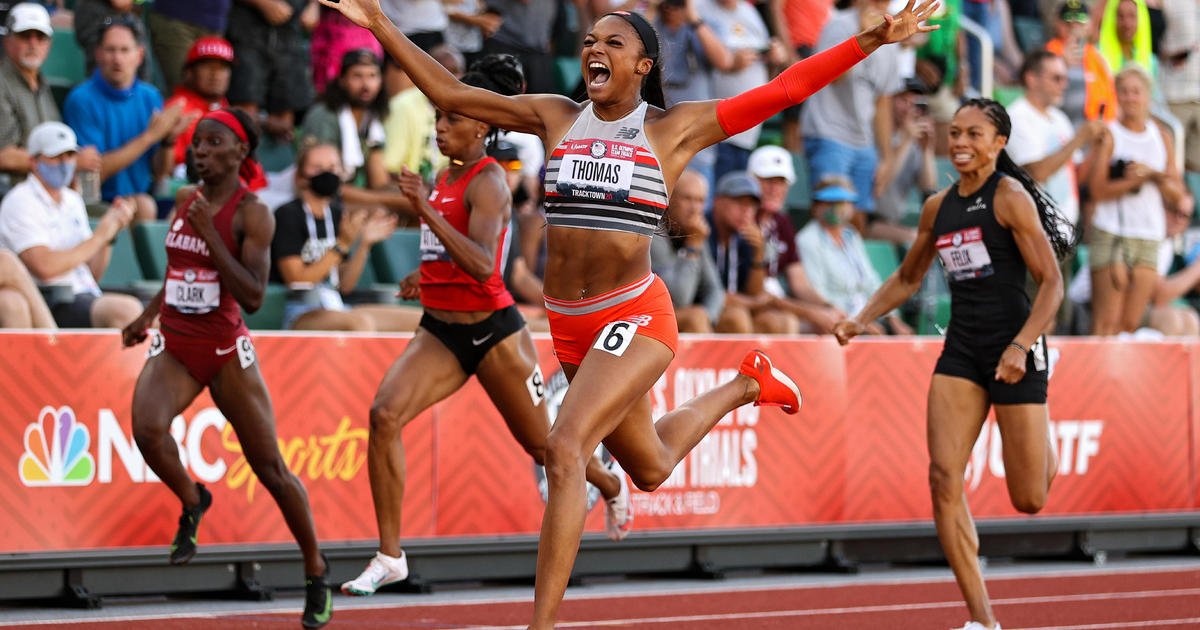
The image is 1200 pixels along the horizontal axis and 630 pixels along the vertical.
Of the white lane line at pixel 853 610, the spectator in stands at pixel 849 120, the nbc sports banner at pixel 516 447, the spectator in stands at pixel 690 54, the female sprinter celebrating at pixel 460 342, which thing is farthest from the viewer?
the spectator in stands at pixel 849 120

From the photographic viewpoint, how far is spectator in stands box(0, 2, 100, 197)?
34.7ft

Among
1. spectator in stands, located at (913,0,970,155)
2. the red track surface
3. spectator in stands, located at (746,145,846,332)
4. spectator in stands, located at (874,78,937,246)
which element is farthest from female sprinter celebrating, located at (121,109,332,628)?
spectator in stands, located at (913,0,970,155)

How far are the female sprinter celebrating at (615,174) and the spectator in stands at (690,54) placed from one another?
6.90 metres

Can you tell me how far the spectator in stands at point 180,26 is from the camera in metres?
12.0

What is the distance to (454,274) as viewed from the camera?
793cm

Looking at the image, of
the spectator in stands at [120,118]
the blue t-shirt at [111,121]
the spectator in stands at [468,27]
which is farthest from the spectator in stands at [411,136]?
the blue t-shirt at [111,121]

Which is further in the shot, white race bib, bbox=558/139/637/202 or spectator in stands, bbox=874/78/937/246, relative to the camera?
spectator in stands, bbox=874/78/937/246

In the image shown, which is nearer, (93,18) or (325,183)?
(325,183)

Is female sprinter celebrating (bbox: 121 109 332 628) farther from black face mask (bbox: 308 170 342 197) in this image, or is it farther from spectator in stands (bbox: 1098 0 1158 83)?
spectator in stands (bbox: 1098 0 1158 83)

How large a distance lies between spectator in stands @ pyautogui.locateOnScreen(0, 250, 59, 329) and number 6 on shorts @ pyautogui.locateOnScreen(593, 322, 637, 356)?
3982 millimetres

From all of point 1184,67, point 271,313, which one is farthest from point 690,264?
point 1184,67

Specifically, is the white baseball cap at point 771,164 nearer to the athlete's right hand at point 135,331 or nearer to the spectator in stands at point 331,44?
the spectator in stands at point 331,44

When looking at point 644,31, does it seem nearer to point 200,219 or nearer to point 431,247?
point 431,247

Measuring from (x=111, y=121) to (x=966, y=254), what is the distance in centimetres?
608
